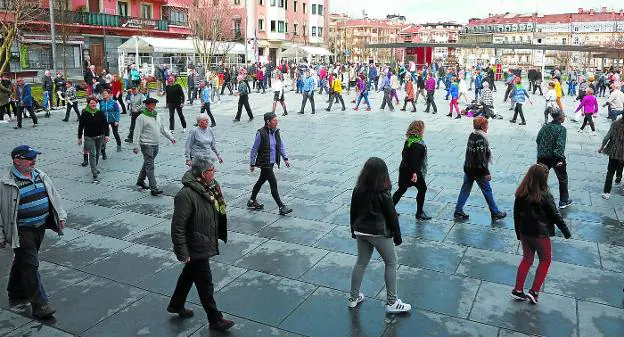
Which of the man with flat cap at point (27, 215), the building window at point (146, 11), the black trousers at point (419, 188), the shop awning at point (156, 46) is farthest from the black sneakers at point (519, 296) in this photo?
the building window at point (146, 11)

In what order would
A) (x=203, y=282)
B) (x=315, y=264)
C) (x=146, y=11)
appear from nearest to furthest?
1. (x=203, y=282)
2. (x=315, y=264)
3. (x=146, y=11)

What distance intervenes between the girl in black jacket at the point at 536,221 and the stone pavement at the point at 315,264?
315 mm

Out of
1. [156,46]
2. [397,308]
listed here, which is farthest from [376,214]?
[156,46]

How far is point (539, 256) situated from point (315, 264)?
2.38m

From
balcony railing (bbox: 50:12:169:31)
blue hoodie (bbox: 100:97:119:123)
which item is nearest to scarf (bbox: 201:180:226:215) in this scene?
blue hoodie (bbox: 100:97:119:123)

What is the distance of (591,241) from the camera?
23.2 ft

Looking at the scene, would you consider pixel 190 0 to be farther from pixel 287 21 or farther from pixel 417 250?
pixel 417 250

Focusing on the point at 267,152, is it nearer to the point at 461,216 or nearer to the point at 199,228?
the point at 461,216

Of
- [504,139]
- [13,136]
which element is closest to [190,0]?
[13,136]

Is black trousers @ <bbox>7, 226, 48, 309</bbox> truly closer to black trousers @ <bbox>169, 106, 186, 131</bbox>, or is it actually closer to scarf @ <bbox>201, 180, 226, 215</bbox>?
scarf @ <bbox>201, 180, 226, 215</bbox>

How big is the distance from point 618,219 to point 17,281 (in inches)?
305

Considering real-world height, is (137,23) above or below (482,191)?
above

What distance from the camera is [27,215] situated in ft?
15.9

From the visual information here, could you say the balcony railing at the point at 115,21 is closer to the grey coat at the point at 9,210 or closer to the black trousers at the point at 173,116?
the black trousers at the point at 173,116
